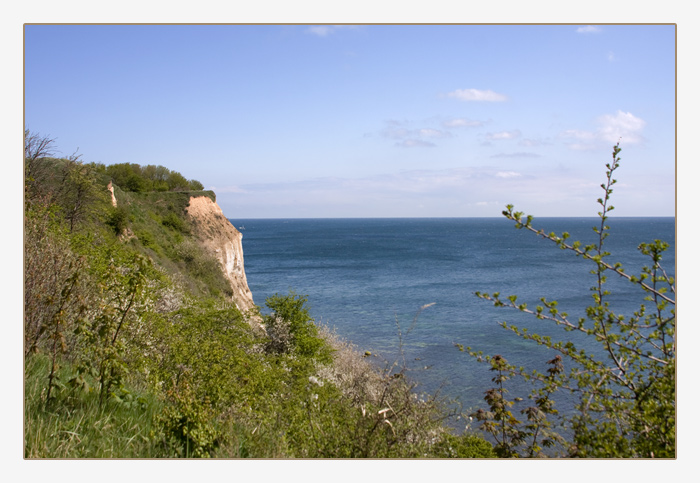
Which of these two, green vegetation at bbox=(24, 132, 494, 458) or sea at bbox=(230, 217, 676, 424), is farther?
sea at bbox=(230, 217, 676, 424)

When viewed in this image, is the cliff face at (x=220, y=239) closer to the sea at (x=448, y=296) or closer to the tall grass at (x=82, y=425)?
the sea at (x=448, y=296)

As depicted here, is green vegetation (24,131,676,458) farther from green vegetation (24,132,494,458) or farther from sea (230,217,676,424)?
sea (230,217,676,424)

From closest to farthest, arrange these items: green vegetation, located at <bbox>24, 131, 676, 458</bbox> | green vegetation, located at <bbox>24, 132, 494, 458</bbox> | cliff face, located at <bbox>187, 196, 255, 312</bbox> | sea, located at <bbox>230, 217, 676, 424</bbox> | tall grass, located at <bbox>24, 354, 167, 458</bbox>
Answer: green vegetation, located at <bbox>24, 131, 676, 458</bbox>, tall grass, located at <bbox>24, 354, 167, 458</bbox>, green vegetation, located at <bbox>24, 132, 494, 458</bbox>, sea, located at <bbox>230, 217, 676, 424</bbox>, cliff face, located at <bbox>187, 196, 255, 312</bbox>

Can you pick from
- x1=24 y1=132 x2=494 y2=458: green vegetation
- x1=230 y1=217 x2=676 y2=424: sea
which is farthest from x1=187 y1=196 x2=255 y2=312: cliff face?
x1=24 y1=132 x2=494 y2=458: green vegetation

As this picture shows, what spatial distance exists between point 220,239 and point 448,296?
60.2ft

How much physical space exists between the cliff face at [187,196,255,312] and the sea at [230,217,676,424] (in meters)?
2.68

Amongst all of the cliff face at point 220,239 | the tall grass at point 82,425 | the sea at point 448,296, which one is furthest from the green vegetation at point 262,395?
the cliff face at point 220,239

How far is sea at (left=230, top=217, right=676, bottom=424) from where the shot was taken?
61.9ft

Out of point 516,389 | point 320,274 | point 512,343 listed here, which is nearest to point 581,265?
point 320,274

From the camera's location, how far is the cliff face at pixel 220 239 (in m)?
34.2

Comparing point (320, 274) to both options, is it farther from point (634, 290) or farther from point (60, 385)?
point (60, 385)

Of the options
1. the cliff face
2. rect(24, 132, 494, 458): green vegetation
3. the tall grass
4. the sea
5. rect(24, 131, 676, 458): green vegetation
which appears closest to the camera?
rect(24, 131, 676, 458): green vegetation

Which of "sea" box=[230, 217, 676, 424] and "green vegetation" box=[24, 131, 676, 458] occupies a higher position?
"green vegetation" box=[24, 131, 676, 458]

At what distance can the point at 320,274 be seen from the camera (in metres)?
54.4
